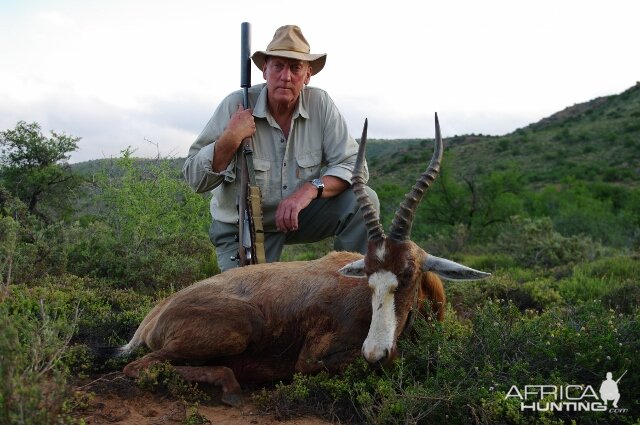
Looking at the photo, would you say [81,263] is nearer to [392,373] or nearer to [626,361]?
[392,373]

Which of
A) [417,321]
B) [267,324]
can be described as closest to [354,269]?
[417,321]

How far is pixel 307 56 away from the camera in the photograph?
6.73 meters

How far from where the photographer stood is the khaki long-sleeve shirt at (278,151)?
22.4 ft

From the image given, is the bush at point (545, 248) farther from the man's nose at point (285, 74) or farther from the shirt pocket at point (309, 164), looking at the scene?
the man's nose at point (285, 74)

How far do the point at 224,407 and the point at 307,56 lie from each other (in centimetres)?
369

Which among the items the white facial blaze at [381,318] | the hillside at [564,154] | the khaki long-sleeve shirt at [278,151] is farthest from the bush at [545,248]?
the hillside at [564,154]

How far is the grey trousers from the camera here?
22.6 feet

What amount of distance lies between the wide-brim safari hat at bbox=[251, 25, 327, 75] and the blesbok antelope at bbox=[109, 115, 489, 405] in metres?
1.82

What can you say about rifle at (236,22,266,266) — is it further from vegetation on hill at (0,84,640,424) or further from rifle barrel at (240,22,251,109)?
vegetation on hill at (0,84,640,424)

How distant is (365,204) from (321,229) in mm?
2031

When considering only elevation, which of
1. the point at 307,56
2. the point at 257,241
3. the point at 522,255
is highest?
the point at 307,56

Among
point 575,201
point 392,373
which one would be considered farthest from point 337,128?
point 575,201

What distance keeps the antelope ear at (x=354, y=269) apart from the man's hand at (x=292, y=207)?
1.34 meters

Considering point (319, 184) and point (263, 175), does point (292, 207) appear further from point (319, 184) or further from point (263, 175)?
point (263, 175)
